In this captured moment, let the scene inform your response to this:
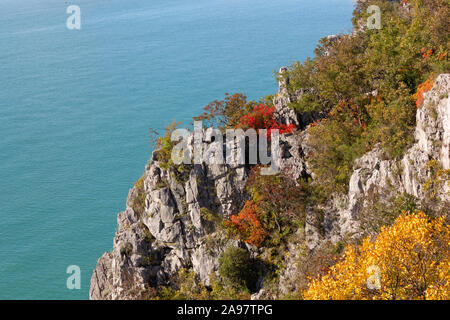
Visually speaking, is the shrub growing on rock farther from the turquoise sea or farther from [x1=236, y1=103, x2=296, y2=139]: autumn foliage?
the turquoise sea

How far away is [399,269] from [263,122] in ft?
61.8

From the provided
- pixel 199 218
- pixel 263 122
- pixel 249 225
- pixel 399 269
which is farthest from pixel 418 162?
pixel 199 218

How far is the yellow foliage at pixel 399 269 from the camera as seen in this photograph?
18391 mm

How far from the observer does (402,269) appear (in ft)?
61.4

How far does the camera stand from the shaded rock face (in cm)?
2758

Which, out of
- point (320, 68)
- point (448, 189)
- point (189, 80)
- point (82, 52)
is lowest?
point (448, 189)

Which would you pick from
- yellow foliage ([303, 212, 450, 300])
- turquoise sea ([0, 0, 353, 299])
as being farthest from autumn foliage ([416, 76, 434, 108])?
turquoise sea ([0, 0, 353, 299])

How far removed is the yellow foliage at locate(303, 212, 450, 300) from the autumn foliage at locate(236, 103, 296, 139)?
1633cm

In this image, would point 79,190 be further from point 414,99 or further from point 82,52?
point 82,52

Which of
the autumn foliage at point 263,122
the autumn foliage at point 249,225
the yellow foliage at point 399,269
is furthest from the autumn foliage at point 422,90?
the autumn foliage at point 249,225

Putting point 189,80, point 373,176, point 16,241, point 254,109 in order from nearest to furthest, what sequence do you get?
point 373,176, point 254,109, point 16,241, point 189,80

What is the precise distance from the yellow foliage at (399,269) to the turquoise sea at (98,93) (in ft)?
130

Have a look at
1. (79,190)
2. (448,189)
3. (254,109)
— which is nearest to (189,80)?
(79,190)
